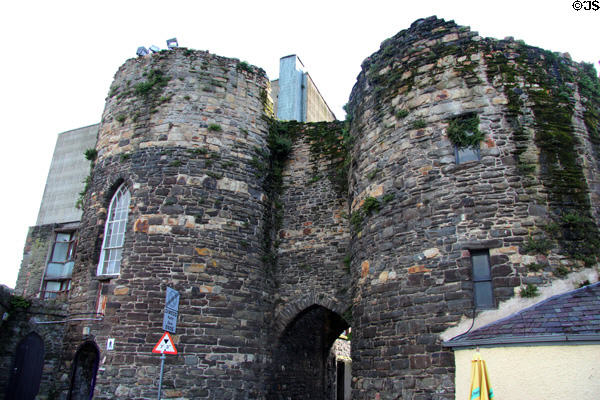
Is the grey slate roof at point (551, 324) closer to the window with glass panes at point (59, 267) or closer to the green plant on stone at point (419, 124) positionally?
the green plant on stone at point (419, 124)

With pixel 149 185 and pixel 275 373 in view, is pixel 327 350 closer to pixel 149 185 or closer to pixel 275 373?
pixel 275 373

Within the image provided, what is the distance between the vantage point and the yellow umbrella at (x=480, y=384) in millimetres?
6258

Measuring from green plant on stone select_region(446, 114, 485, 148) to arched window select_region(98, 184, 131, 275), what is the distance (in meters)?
7.30

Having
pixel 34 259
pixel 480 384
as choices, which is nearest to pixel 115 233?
pixel 480 384

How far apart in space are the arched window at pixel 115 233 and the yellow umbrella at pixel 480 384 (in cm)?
766

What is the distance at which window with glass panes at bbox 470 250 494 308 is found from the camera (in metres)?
7.53

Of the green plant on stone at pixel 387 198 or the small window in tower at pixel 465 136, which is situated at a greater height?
the small window in tower at pixel 465 136

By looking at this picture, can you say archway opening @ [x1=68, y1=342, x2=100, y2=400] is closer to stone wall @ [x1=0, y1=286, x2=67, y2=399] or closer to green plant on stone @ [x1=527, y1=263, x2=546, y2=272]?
stone wall @ [x1=0, y1=286, x2=67, y2=399]

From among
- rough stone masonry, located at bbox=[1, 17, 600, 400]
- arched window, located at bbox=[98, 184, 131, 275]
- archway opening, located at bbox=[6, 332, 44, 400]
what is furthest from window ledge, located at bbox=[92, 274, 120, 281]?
archway opening, located at bbox=[6, 332, 44, 400]

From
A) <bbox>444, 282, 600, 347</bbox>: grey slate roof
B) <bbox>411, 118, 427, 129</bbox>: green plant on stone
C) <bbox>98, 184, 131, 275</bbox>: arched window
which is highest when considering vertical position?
<bbox>411, 118, 427, 129</bbox>: green plant on stone

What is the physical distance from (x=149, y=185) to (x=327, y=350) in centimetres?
723

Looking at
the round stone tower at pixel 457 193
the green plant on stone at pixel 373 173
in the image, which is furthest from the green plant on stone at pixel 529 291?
the green plant on stone at pixel 373 173

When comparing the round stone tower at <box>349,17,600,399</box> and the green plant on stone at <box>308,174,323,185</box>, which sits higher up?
the green plant on stone at <box>308,174,323,185</box>

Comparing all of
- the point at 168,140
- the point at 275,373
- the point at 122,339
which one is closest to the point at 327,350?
the point at 275,373
